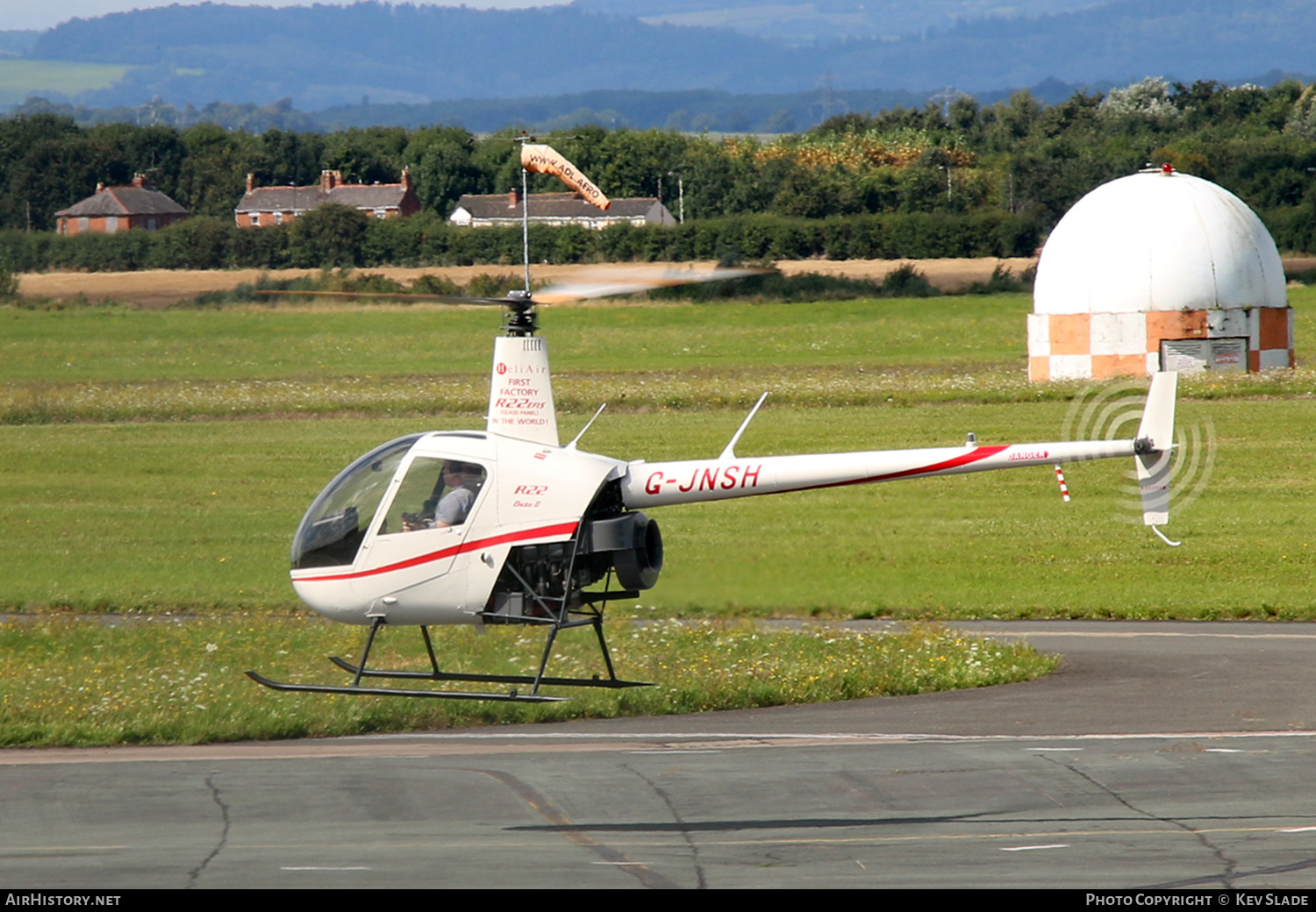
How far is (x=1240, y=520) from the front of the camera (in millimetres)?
28156

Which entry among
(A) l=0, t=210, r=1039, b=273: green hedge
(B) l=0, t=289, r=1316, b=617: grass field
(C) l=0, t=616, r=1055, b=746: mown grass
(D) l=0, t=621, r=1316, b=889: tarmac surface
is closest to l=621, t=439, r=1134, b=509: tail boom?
(B) l=0, t=289, r=1316, b=617: grass field

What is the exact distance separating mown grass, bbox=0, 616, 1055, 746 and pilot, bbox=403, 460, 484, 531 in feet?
9.60

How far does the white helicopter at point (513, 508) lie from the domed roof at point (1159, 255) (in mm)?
30753

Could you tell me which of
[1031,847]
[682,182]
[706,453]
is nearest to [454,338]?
[706,453]

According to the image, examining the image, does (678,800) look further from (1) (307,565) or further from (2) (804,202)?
(2) (804,202)

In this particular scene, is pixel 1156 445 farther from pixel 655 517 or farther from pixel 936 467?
pixel 655 517

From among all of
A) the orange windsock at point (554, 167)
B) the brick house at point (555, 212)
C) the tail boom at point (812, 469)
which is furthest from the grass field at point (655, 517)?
the brick house at point (555, 212)

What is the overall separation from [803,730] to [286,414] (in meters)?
30.0

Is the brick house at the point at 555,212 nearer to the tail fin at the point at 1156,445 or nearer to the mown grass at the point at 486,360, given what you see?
the mown grass at the point at 486,360

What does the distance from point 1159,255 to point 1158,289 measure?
3.51ft

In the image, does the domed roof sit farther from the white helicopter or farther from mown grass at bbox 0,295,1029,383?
the white helicopter

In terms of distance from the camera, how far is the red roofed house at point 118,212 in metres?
70.6

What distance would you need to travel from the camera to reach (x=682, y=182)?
92.2 m

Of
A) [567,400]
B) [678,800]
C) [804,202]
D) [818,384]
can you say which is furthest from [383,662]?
[804,202]
